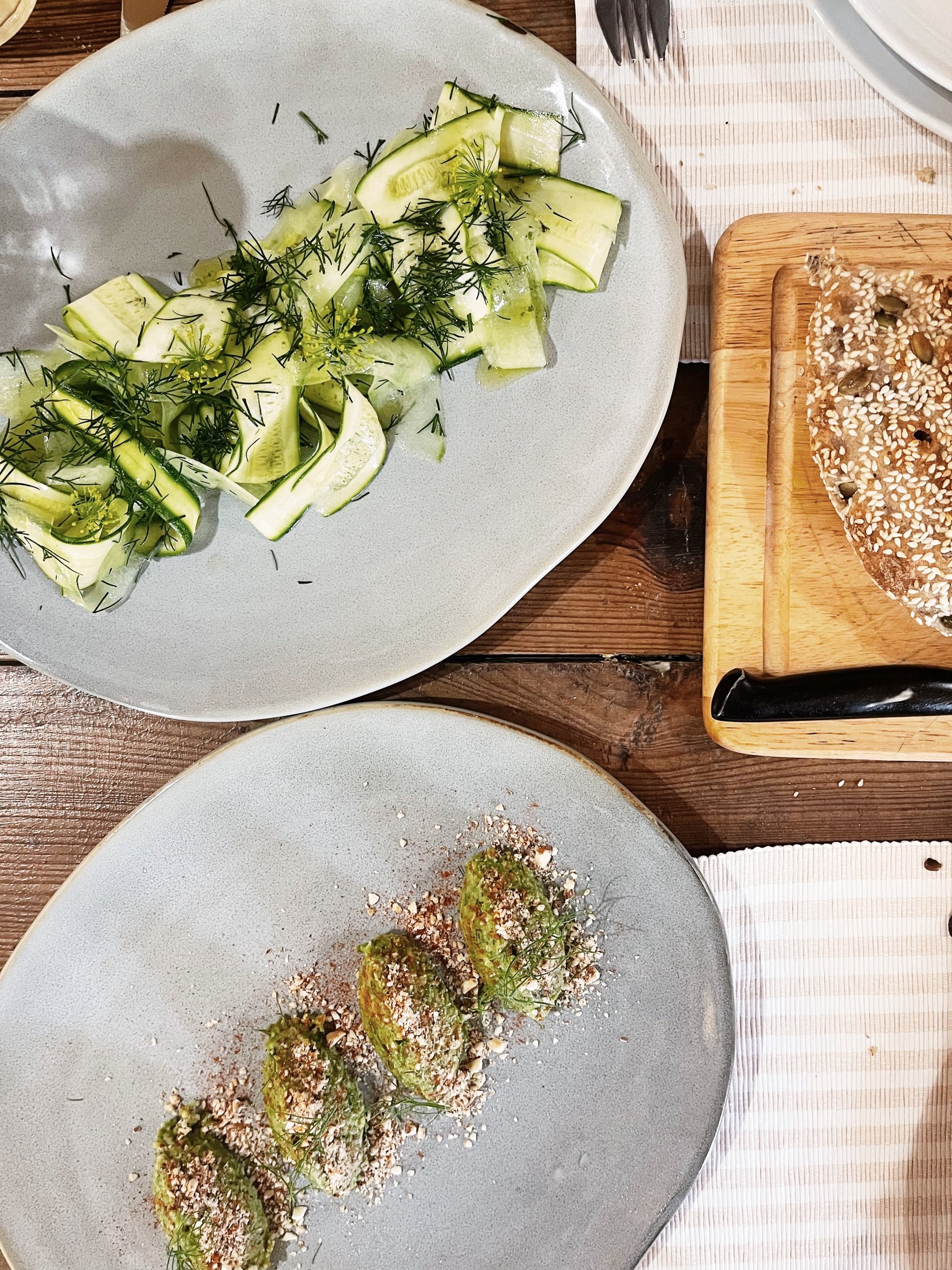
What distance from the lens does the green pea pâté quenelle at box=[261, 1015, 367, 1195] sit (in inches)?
48.8

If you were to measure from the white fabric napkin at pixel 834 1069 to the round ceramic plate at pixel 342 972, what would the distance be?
0.25 ft

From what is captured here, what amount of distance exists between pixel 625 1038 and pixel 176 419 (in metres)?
1.09

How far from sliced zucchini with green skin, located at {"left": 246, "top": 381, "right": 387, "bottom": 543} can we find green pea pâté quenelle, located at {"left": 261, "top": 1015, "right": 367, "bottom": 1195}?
0.72 m

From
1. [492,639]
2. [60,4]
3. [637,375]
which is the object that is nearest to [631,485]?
[637,375]

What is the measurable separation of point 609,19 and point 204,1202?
1.73 meters

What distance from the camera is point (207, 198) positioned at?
49.0 inches

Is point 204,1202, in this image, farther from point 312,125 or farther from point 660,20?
point 660,20

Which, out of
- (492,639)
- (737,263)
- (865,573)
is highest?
(737,263)

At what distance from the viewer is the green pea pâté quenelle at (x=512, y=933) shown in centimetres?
124

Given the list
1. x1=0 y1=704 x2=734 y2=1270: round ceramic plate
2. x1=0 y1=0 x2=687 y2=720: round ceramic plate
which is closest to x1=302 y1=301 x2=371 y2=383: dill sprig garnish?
x1=0 y1=0 x2=687 y2=720: round ceramic plate

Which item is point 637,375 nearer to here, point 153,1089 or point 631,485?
point 631,485

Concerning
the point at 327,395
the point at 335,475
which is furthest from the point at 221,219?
the point at 335,475

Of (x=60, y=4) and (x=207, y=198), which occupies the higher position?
(x=60, y=4)

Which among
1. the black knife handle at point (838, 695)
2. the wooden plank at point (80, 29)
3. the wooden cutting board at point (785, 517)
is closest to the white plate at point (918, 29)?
the wooden cutting board at point (785, 517)
